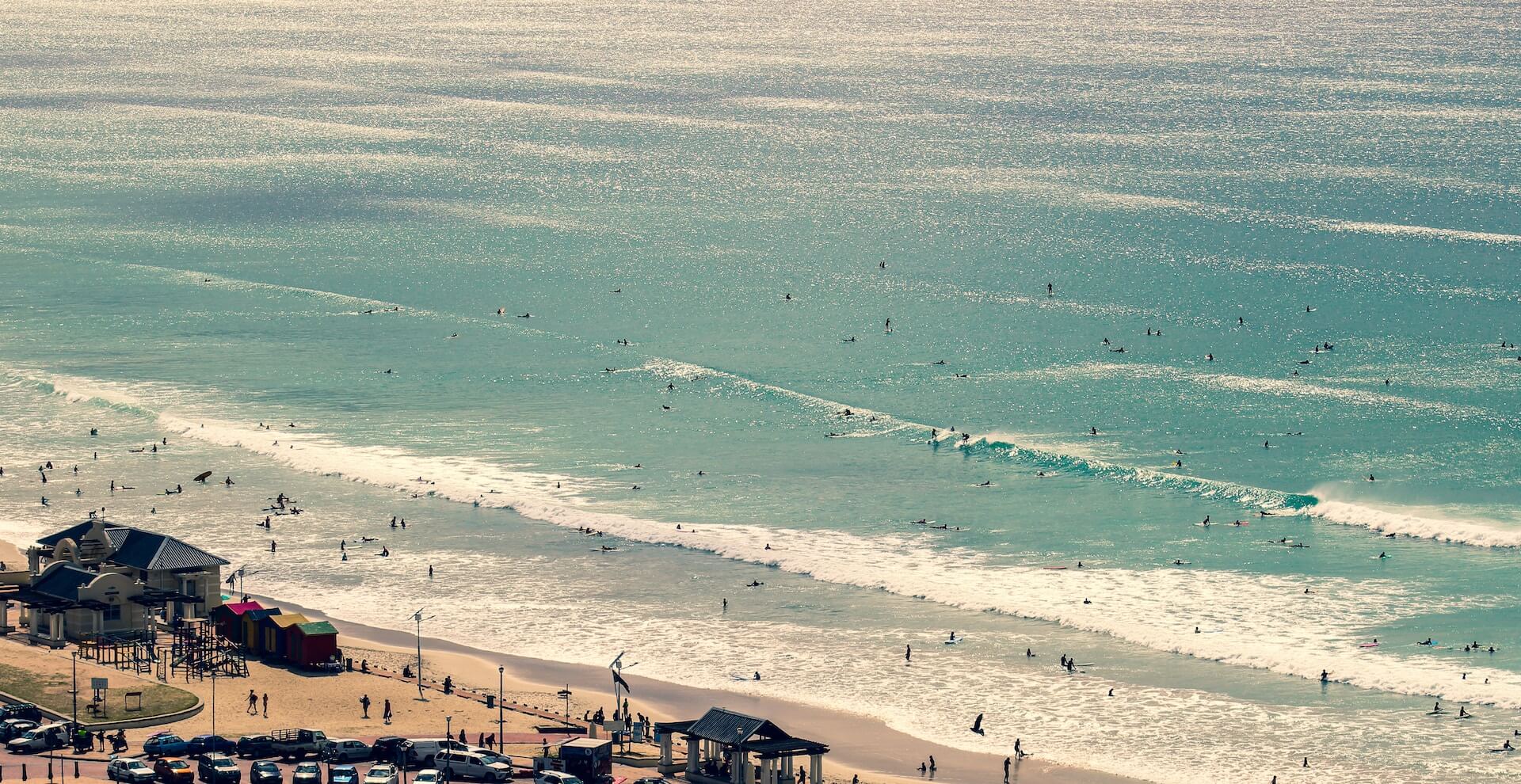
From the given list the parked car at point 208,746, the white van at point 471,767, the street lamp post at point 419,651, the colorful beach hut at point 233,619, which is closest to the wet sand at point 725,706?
the street lamp post at point 419,651

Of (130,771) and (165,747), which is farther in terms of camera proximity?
(165,747)

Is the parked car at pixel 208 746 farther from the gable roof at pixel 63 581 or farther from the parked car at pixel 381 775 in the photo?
the gable roof at pixel 63 581

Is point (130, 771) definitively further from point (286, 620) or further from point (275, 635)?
point (286, 620)

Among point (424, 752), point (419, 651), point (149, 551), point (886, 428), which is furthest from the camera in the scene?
point (886, 428)

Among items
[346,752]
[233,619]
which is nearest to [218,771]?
[346,752]

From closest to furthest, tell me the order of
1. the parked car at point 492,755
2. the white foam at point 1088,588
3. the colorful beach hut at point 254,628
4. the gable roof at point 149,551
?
1. the parked car at point 492,755
2. the colorful beach hut at point 254,628
3. the white foam at point 1088,588
4. the gable roof at point 149,551

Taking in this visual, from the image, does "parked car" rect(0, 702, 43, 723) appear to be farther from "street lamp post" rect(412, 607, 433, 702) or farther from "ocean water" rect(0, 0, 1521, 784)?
"ocean water" rect(0, 0, 1521, 784)
